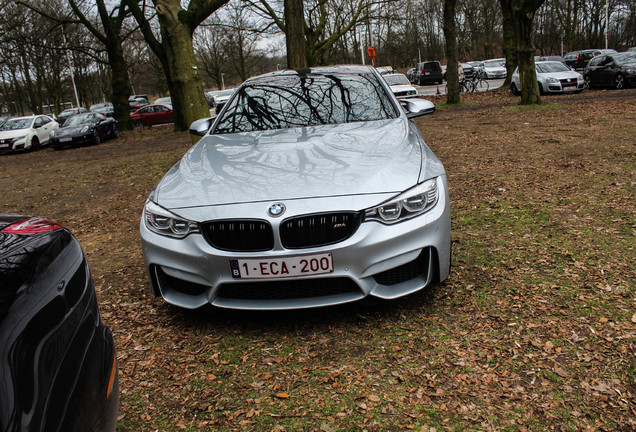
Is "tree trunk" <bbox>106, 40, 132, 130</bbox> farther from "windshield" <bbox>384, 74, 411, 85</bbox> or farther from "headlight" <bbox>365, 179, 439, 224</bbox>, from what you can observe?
"headlight" <bbox>365, 179, 439, 224</bbox>

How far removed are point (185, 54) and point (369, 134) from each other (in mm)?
8930

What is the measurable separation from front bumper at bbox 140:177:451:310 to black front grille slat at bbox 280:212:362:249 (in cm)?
5

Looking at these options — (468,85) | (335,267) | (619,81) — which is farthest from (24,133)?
(619,81)

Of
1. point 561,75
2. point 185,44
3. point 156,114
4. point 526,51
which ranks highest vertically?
point 185,44

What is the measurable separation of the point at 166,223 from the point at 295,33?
932 centimetres

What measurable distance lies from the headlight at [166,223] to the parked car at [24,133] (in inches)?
774

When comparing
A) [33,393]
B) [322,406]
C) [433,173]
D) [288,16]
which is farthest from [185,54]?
[33,393]

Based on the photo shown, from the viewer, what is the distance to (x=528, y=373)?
2.72 meters

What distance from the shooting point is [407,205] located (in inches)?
126

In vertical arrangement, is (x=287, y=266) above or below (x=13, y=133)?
below

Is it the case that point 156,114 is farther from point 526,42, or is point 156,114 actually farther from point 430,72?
point 430,72

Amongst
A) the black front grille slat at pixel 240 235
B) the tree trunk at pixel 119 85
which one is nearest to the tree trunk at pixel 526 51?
the black front grille slat at pixel 240 235

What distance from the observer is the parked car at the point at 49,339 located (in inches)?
49.9

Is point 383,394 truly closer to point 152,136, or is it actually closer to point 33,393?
point 33,393
